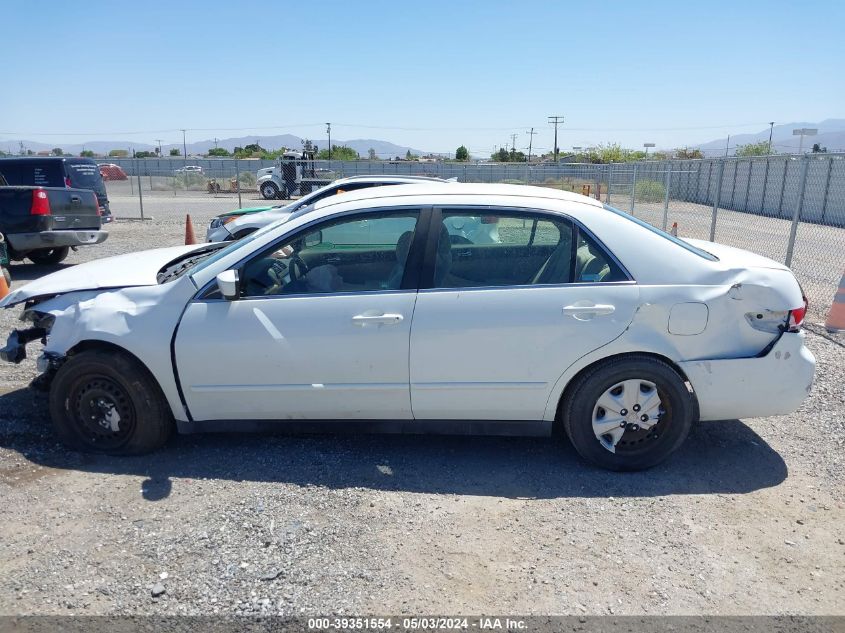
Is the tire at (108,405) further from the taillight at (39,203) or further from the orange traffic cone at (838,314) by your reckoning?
the taillight at (39,203)

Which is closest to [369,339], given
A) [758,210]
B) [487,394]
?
[487,394]

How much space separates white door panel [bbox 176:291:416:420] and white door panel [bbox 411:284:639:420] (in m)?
0.15

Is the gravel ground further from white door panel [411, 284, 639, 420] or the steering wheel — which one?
the steering wheel

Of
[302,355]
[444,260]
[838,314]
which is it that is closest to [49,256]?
[302,355]

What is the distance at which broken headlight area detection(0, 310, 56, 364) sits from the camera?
176 inches

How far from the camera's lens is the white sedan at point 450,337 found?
12.6ft

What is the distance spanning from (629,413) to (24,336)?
3973mm

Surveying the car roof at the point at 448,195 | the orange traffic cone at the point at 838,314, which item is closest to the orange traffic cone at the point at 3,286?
the car roof at the point at 448,195

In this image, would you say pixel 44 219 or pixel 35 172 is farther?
pixel 35 172

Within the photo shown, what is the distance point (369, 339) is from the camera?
3.88 metres

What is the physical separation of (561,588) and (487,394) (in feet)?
4.00

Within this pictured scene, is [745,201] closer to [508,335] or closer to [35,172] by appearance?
[35,172]

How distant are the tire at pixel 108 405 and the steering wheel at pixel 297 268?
3.50ft

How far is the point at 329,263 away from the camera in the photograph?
168 inches
